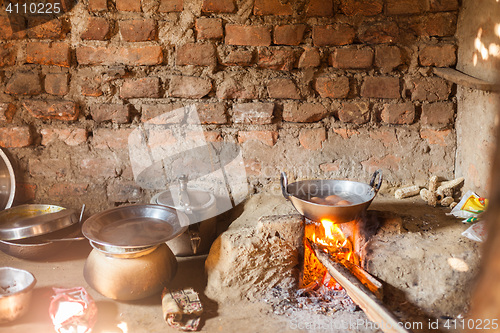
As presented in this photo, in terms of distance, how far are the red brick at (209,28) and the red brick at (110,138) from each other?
0.63m

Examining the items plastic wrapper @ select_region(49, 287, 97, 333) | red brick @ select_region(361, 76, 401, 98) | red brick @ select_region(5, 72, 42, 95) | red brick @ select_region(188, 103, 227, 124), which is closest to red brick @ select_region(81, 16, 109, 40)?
red brick @ select_region(5, 72, 42, 95)

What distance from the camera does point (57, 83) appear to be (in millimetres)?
2027

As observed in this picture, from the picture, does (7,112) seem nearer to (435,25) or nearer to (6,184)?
(6,184)

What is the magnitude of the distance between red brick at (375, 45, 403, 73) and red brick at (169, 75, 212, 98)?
848mm

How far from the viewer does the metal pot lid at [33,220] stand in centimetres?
181

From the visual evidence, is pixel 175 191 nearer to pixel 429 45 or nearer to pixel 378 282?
pixel 378 282

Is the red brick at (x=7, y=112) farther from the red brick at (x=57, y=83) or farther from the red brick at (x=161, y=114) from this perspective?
the red brick at (x=161, y=114)

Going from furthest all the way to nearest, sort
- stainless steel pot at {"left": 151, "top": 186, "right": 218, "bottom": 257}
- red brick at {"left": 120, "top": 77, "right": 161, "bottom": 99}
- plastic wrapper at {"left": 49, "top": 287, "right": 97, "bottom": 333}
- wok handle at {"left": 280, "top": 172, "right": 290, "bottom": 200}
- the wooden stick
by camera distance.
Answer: red brick at {"left": 120, "top": 77, "right": 161, "bottom": 99} < stainless steel pot at {"left": 151, "top": 186, "right": 218, "bottom": 257} < wok handle at {"left": 280, "top": 172, "right": 290, "bottom": 200} < plastic wrapper at {"left": 49, "top": 287, "right": 97, "bottom": 333} < the wooden stick

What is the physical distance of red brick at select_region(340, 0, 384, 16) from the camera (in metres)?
1.88

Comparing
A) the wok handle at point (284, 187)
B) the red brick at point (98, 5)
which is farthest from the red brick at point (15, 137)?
the wok handle at point (284, 187)

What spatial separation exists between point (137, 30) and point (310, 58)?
87cm

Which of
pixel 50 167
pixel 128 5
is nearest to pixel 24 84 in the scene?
pixel 50 167

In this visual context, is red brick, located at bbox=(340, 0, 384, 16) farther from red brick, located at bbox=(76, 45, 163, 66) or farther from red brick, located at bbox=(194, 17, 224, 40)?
red brick, located at bbox=(76, 45, 163, 66)

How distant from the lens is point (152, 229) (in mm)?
1776
